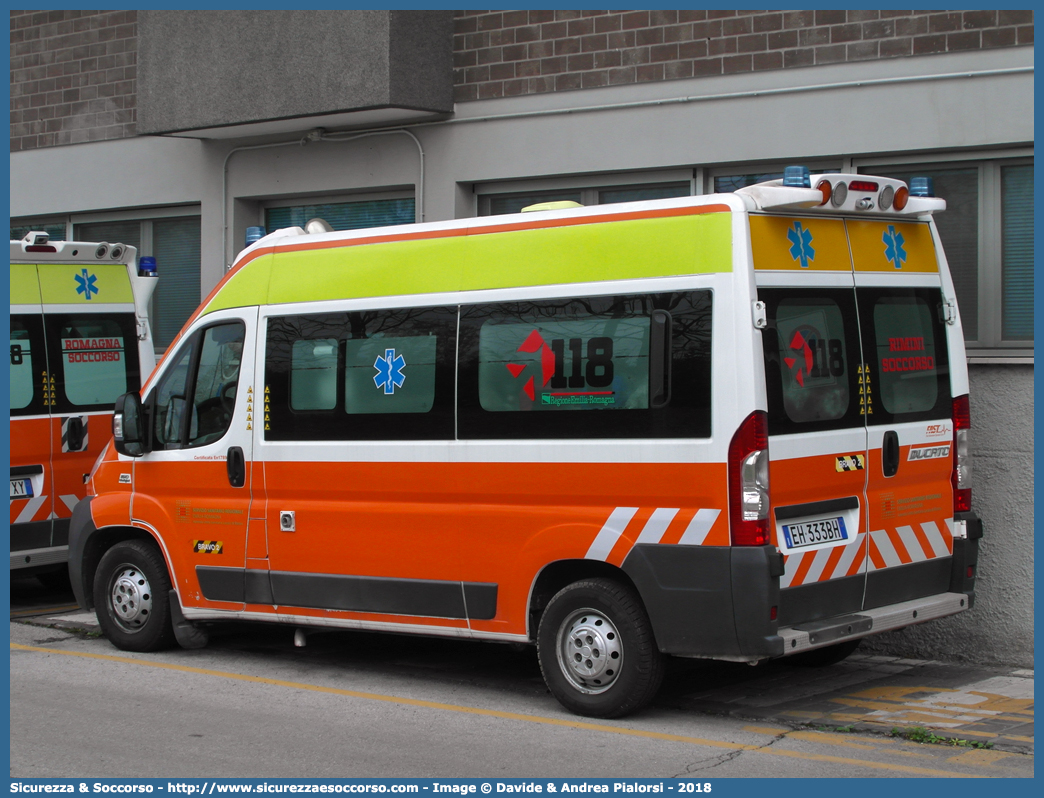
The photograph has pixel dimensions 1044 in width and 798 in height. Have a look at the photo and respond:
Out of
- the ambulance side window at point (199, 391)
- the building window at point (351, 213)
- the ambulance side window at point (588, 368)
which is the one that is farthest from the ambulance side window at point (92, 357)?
the ambulance side window at point (588, 368)

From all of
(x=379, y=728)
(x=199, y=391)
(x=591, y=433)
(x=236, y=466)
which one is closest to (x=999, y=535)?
(x=591, y=433)

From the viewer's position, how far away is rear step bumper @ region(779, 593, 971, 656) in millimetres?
6609

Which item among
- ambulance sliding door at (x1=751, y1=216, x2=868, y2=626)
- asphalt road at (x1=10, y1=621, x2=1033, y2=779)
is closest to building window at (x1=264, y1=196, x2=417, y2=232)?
asphalt road at (x1=10, y1=621, x2=1033, y2=779)

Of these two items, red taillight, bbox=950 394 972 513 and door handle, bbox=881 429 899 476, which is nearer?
door handle, bbox=881 429 899 476

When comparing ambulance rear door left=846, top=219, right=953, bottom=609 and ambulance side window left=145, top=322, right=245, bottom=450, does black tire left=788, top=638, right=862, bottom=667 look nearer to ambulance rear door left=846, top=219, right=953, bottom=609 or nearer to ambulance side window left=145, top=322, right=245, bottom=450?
ambulance rear door left=846, top=219, right=953, bottom=609

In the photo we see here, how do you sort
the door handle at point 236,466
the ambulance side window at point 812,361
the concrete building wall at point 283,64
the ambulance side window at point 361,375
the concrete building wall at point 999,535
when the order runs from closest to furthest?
the ambulance side window at point 812,361, the ambulance side window at point 361,375, the door handle at point 236,466, the concrete building wall at point 999,535, the concrete building wall at point 283,64

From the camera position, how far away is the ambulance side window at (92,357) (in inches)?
428

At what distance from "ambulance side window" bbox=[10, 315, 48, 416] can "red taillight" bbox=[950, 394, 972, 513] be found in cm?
681

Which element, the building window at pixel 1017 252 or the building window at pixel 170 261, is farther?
the building window at pixel 170 261

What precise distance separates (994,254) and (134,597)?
20.4 ft

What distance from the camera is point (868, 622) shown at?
7.01 metres

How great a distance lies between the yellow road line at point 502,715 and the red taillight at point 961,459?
2.10 meters

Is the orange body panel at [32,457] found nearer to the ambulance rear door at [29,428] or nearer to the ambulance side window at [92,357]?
the ambulance rear door at [29,428]

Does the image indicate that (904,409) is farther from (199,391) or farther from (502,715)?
(199,391)
